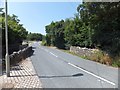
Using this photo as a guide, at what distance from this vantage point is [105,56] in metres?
25.4

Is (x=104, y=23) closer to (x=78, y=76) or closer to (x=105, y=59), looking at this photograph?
(x=105, y=59)

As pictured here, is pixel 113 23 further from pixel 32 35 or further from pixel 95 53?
pixel 32 35

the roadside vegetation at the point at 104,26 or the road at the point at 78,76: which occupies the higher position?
the roadside vegetation at the point at 104,26

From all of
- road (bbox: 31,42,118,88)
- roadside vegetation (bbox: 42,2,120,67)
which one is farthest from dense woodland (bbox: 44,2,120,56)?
road (bbox: 31,42,118,88)

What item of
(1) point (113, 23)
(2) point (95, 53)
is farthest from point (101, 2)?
(2) point (95, 53)

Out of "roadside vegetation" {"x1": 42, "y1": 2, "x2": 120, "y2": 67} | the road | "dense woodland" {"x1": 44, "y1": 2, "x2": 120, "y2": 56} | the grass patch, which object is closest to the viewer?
the road

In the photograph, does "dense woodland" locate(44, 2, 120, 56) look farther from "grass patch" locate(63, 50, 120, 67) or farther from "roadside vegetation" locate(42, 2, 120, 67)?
"grass patch" locate(63, 50, 120, 67)

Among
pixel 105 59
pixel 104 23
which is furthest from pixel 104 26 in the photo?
pixel 105 59

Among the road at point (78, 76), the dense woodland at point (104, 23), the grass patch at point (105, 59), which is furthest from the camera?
the dense woodland at point (104, 23)

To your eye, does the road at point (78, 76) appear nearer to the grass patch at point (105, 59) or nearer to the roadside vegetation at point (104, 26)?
the grass patch at point (105, 59)

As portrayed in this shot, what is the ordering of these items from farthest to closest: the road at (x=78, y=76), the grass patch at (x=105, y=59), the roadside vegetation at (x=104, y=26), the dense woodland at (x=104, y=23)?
the dense woodland at (x=104, y=23)
the roadside vegetation at (x=104, y=26)
the grass patch at (x=105, y=59)
the road at (x=78, y=76)

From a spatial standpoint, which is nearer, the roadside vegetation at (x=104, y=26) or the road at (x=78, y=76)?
the road at (x=78, y=76)

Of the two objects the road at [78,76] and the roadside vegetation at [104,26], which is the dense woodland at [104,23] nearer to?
the roadside vegetation at [104,26]

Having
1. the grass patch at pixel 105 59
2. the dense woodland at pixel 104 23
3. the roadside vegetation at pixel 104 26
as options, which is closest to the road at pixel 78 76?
the grass patch at pixel 105 59
